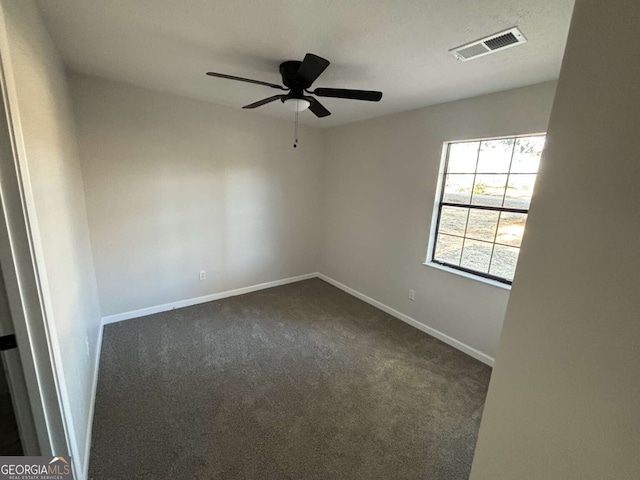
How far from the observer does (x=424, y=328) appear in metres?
3.09

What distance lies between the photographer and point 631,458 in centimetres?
61

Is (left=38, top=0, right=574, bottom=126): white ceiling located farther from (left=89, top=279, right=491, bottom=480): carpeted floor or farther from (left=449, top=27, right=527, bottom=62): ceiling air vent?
(left=89, top=279, right=491, bottom=480): carpeted floor

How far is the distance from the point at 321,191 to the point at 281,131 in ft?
3.71

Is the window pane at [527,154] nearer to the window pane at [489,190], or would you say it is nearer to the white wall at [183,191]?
the window pane at [489,190]

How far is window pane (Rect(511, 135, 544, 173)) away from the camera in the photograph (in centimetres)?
228

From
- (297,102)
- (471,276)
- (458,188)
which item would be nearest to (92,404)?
(297,102)

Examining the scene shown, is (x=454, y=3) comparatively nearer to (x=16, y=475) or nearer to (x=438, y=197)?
(x=438, y=197)

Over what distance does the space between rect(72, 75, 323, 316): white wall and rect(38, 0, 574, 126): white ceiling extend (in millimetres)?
440

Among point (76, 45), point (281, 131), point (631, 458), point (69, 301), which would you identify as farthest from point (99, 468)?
point (281, 131)

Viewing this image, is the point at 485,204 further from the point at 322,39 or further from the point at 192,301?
the point at 192,301

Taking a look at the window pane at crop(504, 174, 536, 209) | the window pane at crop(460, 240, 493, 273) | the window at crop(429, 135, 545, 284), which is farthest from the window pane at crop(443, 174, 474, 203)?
the window pane at crop(460, 240, 493, 273)
